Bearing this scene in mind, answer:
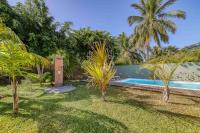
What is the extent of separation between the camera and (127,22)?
61.6ft

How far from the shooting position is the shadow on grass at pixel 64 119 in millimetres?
3990

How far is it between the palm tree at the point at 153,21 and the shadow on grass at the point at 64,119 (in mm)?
14459

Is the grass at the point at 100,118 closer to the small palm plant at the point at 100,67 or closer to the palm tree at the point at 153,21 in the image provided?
the small palm plant at the point at 100,67

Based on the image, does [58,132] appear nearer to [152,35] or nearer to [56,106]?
[56,106]

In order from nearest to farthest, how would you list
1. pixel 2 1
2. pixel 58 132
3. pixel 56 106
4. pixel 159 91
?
pixel 58 132 < pixel 56 106 < pixel 159 91 < pixel 2 1

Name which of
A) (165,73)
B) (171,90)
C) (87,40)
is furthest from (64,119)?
(87,40)

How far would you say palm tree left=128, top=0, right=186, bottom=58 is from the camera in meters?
17.1

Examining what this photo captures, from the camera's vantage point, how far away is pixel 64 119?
4.54 meters

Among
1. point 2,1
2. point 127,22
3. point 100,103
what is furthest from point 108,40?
point 100,103

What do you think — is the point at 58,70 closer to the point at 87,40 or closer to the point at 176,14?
the point at 87,40

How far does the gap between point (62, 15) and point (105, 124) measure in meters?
12.0

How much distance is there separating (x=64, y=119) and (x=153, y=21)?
15.7m

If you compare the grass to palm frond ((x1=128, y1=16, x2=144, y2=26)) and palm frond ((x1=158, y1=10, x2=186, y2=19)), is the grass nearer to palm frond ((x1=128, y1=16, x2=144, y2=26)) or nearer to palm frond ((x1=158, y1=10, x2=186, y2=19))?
palm frond ((x1=158, y1=10, x2=186, y2=19))

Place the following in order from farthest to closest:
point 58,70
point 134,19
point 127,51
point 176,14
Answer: point 127,51 < point 134,19 < point 176,14 < point 58,70
